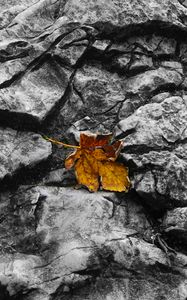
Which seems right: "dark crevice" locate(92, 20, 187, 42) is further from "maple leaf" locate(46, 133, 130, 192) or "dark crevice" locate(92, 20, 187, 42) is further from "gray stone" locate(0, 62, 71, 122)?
"maple leaf" locate(46, 133, 130, 192)

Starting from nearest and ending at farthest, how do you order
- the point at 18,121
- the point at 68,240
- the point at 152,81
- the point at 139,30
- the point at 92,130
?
the point at 68,240 → the point at 18,121 → the point at 92,130 → the point at 152,81 → the point at 139,30

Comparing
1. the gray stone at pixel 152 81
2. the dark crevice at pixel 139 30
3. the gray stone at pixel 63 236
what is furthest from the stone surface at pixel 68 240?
the dark crevice at pixel 139 30

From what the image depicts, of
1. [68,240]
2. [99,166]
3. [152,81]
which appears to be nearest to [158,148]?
[99,166]

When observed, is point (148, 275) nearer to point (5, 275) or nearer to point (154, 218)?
point (154, 218)

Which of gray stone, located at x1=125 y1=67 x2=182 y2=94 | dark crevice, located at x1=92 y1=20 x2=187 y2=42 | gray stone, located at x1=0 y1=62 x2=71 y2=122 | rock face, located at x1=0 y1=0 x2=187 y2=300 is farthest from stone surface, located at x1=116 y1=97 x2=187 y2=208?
dark crevice, located at x1=92 y1=20 x2=187 y2=42

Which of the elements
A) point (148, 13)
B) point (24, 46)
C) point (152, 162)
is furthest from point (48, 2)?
point (152, 162)

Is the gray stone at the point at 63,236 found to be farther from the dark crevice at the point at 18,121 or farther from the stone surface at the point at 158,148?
the dark crevice at the point at 18,121

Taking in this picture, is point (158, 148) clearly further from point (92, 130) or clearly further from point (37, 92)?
point (37, 92)
